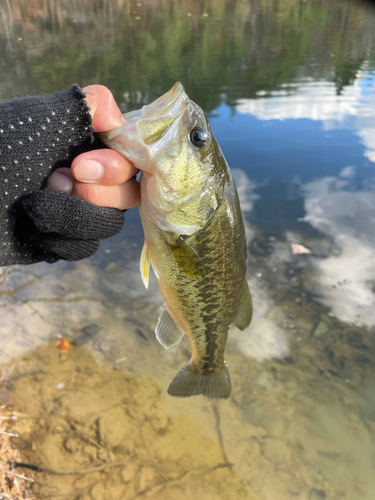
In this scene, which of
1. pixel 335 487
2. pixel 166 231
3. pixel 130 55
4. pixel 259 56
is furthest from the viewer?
pixel 259 56

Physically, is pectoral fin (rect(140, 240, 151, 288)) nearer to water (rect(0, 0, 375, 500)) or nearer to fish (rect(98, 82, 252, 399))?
fish (rect(98, 82, 252, 399))

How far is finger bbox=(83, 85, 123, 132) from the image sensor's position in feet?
5.65

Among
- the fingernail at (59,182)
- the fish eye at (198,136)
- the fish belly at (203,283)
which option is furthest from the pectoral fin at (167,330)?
the fish eye at (198,136)

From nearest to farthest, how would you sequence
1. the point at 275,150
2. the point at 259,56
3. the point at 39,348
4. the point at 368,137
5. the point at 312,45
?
the point at 39,348, the point at 275,150, the point at 368,137, the point at 259,56, the point at 312,45

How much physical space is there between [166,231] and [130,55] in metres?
14.3

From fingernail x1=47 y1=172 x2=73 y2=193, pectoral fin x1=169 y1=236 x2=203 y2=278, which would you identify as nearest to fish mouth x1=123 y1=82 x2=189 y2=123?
fingernail x1=47 y1=172 x2=73 y2=193

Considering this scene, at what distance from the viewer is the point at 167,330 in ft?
7.48

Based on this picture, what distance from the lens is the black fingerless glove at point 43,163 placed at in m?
1.65

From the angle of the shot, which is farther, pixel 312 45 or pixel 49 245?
pixel 312 45

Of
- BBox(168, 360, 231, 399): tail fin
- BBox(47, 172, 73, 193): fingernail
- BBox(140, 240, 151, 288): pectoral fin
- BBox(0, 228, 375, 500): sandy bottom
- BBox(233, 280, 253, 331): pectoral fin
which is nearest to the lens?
BBox(47, 172, 73, 193): fingernail

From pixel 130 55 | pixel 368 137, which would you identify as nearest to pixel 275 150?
pixel 368 137

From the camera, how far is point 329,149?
26.1 ft

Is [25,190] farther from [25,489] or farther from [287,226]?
Answer: [287,226]

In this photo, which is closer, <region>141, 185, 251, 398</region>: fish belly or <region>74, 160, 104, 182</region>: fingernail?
<region>74, 160, 104, 182</region>: fingernail
